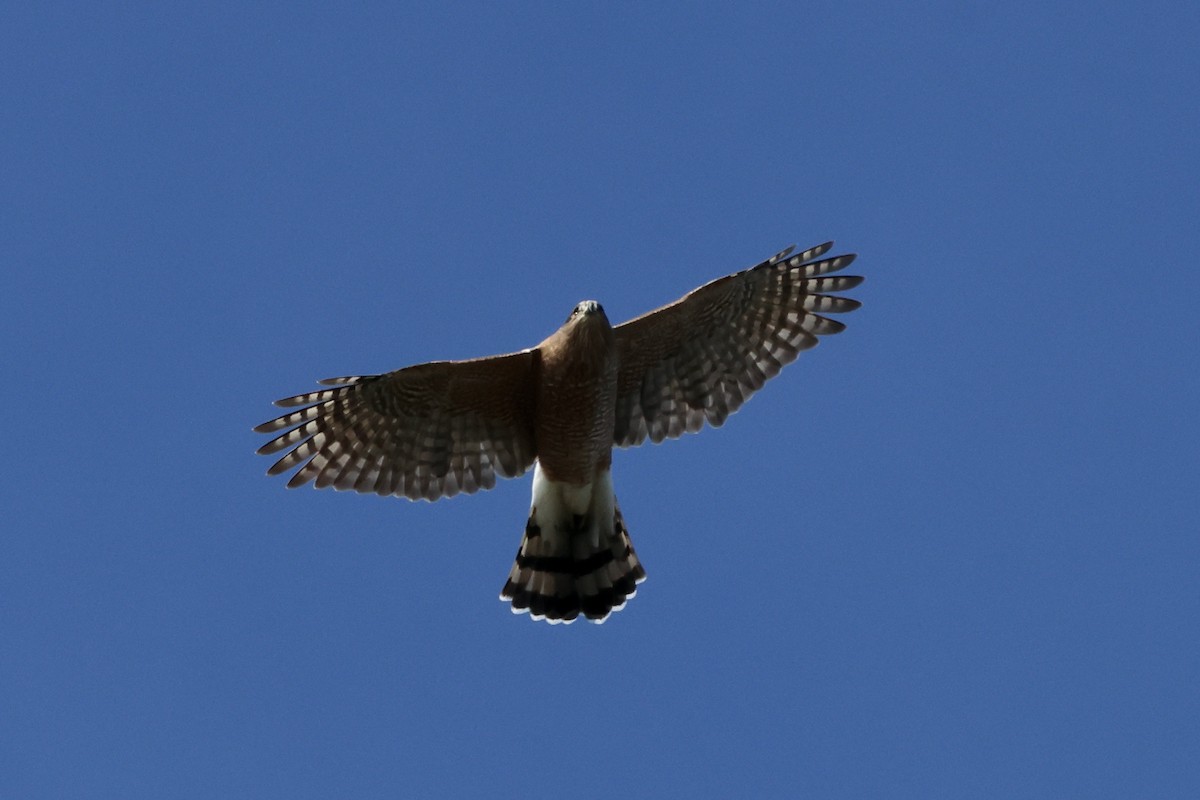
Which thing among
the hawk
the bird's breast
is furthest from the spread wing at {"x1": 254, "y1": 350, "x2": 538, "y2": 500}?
the bird's breast

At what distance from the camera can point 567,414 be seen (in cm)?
1126

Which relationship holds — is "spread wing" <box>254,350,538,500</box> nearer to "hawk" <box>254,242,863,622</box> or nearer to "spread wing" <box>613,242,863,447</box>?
"hawk" <box>254,242,863,622</box>

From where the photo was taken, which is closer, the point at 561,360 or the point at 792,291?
the point at 561,360

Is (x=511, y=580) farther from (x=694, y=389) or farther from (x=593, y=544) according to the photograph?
(x=694, y=389)

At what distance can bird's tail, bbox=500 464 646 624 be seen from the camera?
12.3m

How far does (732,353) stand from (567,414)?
1.63m

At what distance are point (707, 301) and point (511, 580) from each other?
2826 millimetres

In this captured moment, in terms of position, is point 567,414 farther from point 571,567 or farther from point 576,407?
point 571,567

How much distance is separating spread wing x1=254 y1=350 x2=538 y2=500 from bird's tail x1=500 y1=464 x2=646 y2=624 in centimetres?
66

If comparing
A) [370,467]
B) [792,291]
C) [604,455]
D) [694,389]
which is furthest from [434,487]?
[792,291]

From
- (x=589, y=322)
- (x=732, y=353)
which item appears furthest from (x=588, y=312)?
(x=732, y=353)

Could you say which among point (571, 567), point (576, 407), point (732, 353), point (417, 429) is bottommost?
point (571, 567)

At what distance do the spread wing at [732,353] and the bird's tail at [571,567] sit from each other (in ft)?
2.51

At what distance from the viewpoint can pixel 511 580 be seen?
40.9ft
